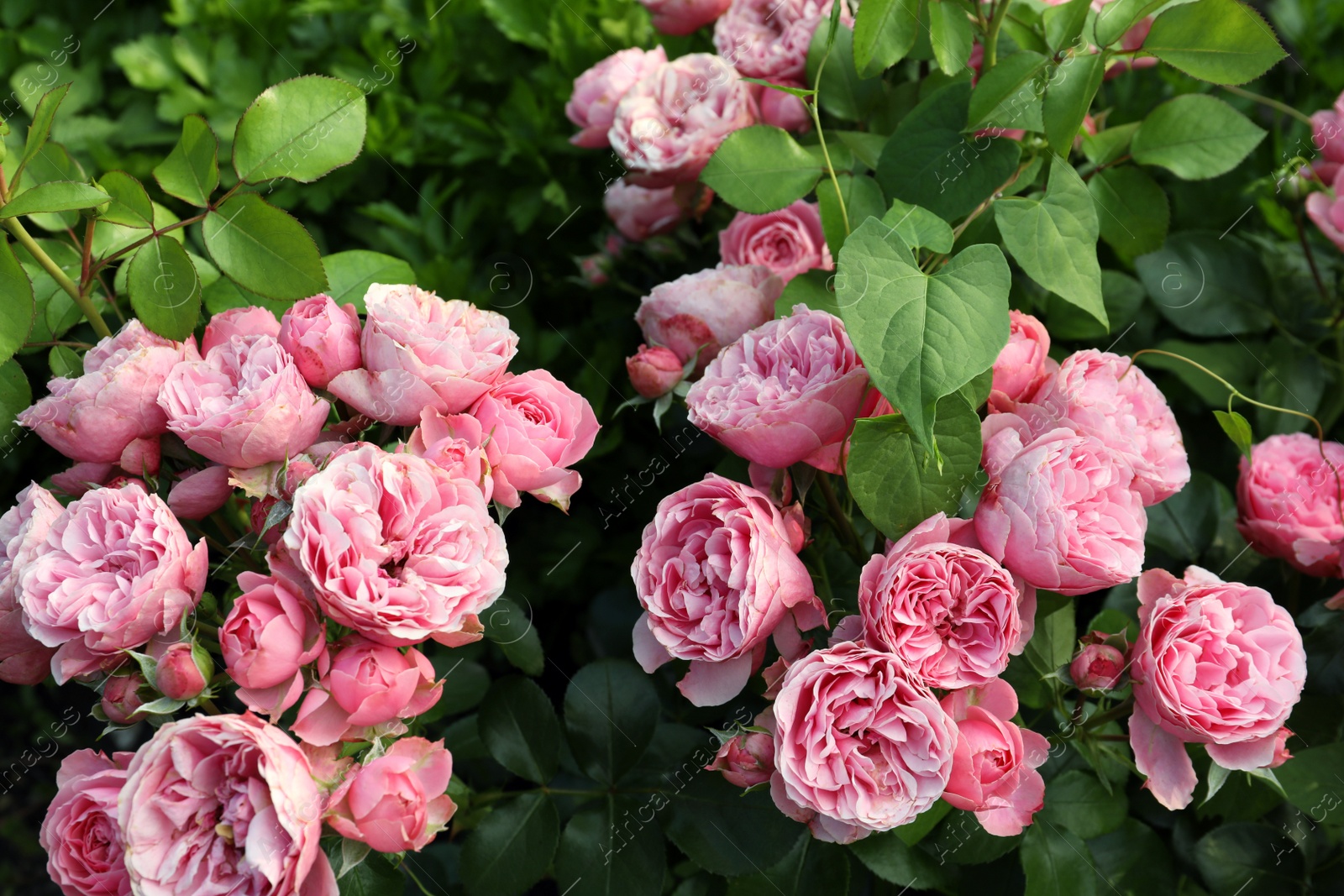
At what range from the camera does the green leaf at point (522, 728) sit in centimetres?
92

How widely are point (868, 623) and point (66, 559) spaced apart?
1.91 feet

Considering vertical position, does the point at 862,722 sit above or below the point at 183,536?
below

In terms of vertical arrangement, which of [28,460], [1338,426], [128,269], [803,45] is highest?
[128,269]

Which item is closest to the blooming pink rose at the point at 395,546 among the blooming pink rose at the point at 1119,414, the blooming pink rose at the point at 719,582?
the blooming pink rose at the point at 719,582

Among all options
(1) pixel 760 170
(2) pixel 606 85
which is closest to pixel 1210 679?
(1) pixel 760 170

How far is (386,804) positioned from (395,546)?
171mm

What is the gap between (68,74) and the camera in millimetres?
1575

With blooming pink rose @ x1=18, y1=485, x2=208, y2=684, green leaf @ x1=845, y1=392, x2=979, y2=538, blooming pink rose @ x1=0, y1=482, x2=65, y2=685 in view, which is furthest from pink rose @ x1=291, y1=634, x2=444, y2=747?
green leaf @ x1=845, y1=392, x2=979, y2=538

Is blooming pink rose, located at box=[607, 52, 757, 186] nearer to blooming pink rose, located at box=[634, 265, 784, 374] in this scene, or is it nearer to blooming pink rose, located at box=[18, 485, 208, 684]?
blooming pink rose, located at box=[634, 265, 784, 374]

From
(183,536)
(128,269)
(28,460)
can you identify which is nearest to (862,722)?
(183,536)

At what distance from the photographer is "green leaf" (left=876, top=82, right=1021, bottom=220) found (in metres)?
0.84

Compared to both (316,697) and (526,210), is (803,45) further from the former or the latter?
(316,697)

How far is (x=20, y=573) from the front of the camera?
0.67 metres

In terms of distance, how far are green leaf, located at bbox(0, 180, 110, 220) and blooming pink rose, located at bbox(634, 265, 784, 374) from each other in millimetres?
466
